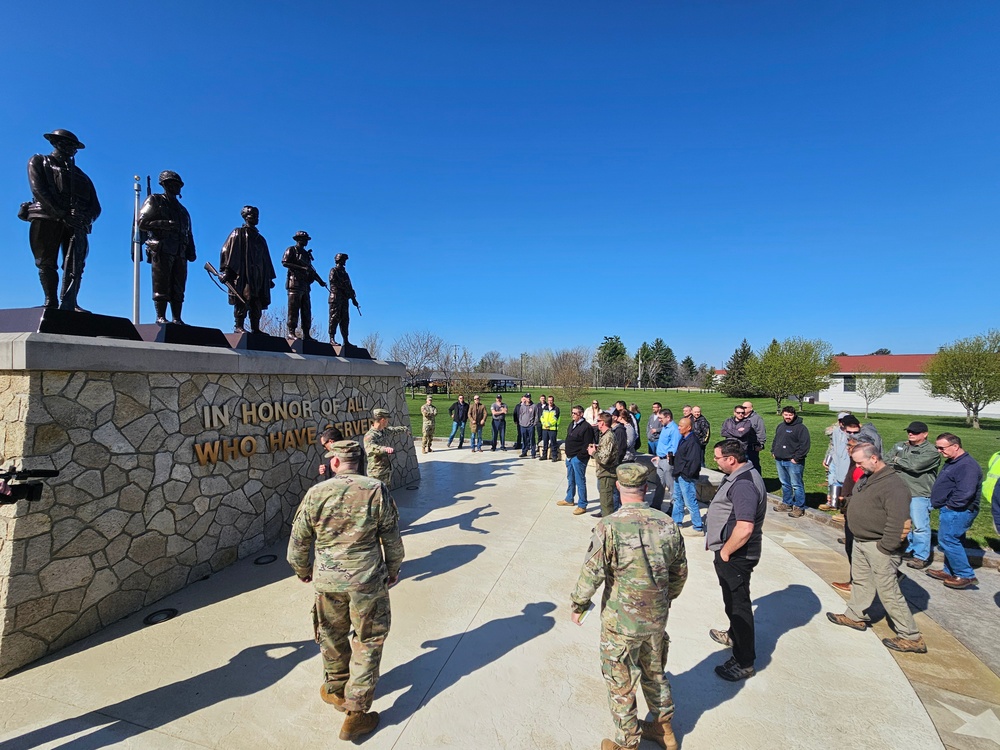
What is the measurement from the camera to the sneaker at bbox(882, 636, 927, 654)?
359 centimetres

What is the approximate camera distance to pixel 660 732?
2639mm

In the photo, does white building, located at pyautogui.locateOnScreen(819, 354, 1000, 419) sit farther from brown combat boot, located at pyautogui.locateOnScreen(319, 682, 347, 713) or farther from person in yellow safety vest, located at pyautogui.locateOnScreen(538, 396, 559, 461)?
brown combat boot, located at pyautogui.locateOnScreen(319, 682, 347, 713)

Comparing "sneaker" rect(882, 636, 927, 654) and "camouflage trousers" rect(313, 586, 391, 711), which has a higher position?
"camouflage trousers" rect(313, 586, 391, 711)

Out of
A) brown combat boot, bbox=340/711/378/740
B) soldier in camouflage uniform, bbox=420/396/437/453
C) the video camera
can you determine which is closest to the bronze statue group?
the video camera

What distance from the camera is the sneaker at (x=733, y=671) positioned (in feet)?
10.6

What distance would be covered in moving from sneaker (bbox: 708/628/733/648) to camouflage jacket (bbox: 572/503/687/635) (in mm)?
1657

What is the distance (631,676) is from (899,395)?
164 ft

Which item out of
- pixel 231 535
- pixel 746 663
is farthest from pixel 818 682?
pixel 231 535

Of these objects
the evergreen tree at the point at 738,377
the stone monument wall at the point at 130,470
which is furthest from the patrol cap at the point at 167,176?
the evergreen tree at the point at 738,377

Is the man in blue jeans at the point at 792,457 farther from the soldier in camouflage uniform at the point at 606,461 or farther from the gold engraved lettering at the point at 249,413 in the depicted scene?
the gold engraved lettering at the point at 249,413

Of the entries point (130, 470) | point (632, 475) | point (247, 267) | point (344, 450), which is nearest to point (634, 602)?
point (632, 475)

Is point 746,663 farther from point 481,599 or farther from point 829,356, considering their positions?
point 829,356

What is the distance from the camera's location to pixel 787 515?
7277mm

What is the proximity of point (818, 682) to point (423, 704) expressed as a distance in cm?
295
